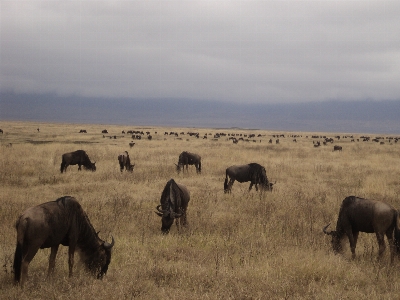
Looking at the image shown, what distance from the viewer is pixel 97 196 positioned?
13812 millimetres

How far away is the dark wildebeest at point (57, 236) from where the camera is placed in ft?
18.7

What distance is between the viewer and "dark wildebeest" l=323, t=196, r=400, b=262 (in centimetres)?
766

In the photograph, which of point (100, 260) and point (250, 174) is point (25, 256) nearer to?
point (100, 260)

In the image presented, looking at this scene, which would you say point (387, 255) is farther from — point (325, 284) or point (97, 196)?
point (97, 196)

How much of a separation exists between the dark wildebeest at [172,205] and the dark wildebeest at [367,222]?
382cm

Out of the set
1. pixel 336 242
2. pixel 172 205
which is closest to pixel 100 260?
pixel 172 205

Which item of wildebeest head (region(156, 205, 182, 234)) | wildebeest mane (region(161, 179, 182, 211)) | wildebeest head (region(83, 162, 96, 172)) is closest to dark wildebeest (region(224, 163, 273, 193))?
wildebeest mane (region(161, 179, 182, 211))

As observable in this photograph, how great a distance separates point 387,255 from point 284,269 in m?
2.69

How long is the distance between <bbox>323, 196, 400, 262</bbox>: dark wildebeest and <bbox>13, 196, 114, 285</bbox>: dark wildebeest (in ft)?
16.2

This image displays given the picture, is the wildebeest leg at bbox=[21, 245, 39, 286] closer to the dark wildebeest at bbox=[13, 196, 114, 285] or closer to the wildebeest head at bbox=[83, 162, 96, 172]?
the dark wildebeest at bbox=[13, 196, 114, 285]

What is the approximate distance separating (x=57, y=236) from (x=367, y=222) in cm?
602

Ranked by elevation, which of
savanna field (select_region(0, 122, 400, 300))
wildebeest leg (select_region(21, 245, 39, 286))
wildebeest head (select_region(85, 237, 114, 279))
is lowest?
savanna field (select_region(0, 122, 400, 300))

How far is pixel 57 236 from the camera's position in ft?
20.2

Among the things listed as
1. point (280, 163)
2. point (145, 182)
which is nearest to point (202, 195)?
point (145, 182)
